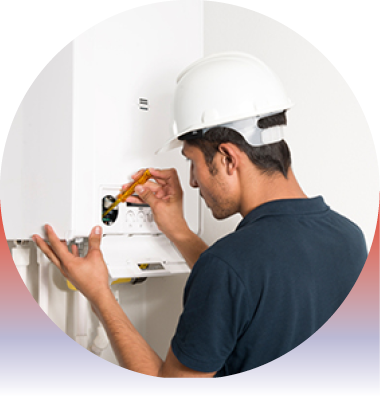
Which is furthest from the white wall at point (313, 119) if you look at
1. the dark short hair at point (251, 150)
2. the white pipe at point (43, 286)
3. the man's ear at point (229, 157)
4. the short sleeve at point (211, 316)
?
the short sleeve at point (211, 316)

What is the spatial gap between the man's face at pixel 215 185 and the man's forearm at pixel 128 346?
0.32m

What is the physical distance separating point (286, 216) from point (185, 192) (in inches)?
19.3

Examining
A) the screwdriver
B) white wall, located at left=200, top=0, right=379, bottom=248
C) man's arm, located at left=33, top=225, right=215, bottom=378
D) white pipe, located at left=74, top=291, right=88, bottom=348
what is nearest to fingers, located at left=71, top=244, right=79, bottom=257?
man's arm, located at left=33, top=225, right=215, bottom=378

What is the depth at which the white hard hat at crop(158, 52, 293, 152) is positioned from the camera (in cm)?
97

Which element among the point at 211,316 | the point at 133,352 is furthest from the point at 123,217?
the point at 211,316

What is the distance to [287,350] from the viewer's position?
834 mm

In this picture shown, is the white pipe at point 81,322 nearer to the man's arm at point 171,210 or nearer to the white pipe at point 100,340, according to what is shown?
the white pipe at point 100,340

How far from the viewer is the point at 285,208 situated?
85cm

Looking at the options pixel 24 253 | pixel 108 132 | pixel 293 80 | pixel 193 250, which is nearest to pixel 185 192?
pixel 193 250

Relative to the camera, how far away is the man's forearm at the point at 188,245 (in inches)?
47.6

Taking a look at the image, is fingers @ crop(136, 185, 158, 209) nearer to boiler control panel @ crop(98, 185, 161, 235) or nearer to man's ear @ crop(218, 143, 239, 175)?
boiler control panel @ crop(98, 185, 161, 235)

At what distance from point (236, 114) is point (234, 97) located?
39mm

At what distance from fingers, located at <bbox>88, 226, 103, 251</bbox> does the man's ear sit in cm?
38

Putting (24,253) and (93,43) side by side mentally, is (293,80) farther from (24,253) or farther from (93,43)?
(24,253)
